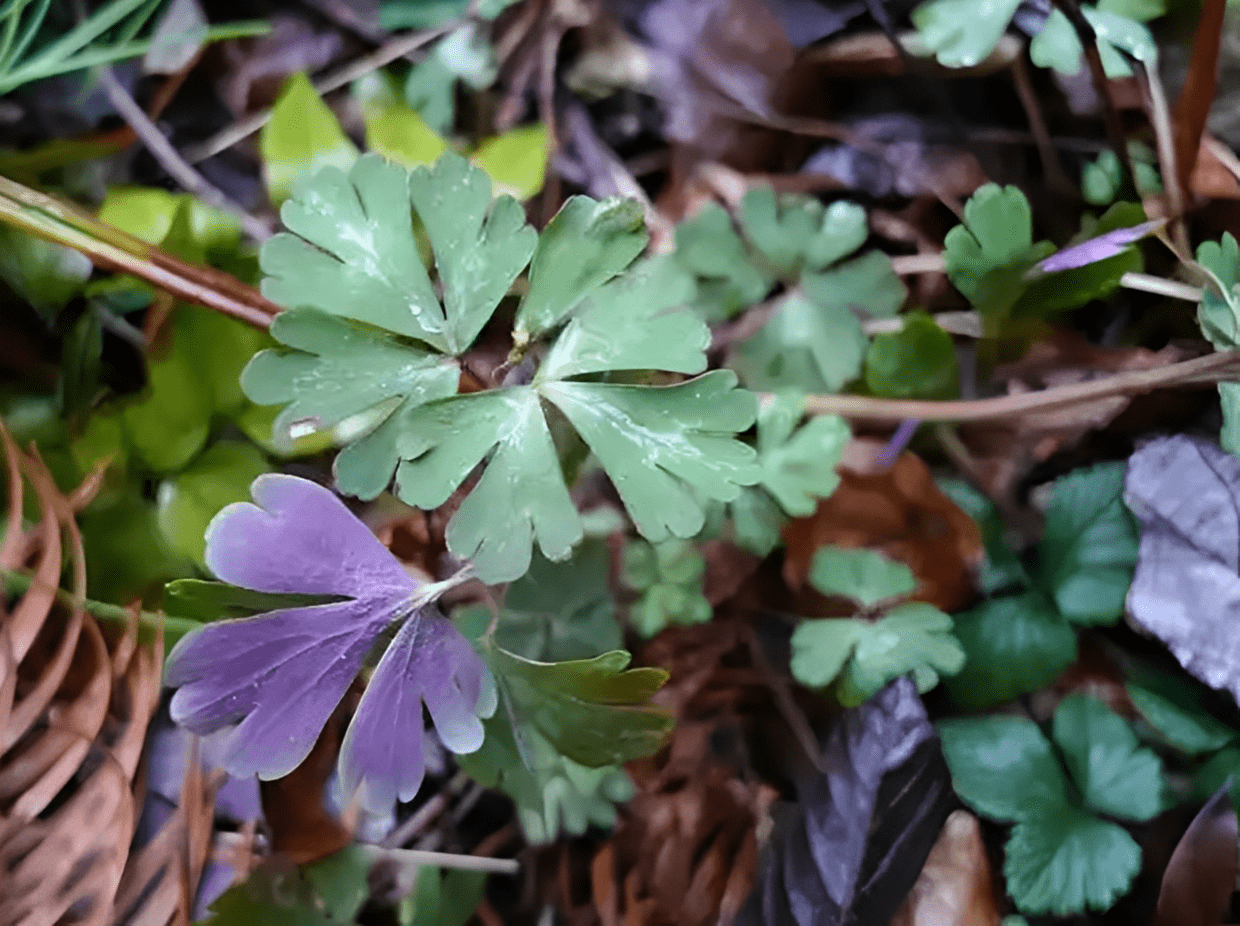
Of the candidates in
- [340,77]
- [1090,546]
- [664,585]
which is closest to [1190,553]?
[1090,546]

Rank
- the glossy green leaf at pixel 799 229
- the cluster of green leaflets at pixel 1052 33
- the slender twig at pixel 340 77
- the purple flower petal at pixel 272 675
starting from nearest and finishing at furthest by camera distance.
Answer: the purple flower petal at pixel 272 675 < the cluster of green leaflets at pixel 1052 33 < the glossy green leaf at pixel 799 229 < the slender twig at pixel 340 77

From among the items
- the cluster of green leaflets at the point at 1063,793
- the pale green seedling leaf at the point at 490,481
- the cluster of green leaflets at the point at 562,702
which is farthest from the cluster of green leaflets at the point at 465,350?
the cluster of green leaflets at the point at 1063,793

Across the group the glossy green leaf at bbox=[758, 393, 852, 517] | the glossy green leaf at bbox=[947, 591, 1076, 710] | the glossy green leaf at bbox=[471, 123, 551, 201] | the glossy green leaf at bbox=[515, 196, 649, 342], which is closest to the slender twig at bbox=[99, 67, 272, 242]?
the glossy green leaf at bbox=[471, 123, 551, 201]

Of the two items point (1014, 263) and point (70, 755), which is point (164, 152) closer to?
point (70, 755)

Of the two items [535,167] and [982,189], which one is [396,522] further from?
[982,189]

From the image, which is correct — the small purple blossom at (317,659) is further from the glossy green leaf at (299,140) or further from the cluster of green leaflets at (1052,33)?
the cluster of green leaflets at (1052,33)

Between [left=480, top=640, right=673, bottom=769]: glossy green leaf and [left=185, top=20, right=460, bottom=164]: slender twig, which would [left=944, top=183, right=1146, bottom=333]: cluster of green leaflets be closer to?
[left=480, top=640, right=673, bottom=769]: glossy green leaf
